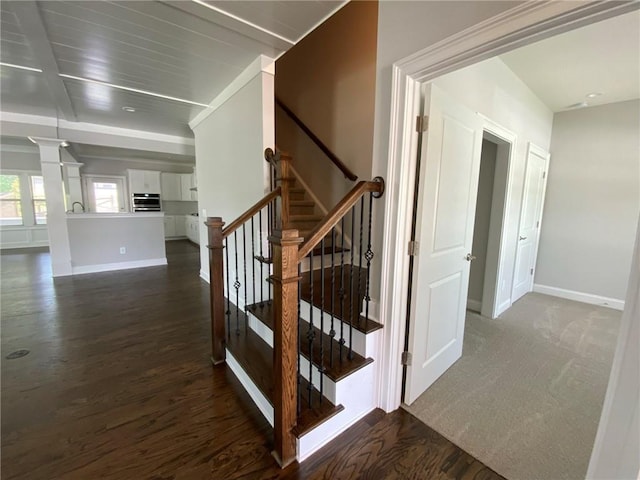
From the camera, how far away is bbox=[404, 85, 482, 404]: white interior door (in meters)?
1.65

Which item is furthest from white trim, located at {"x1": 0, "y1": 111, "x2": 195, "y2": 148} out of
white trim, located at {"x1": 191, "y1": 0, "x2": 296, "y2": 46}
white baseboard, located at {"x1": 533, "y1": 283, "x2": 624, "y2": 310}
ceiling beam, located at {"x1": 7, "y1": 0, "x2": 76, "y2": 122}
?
white baseboard, located at {"x1": 533, "y1": 283, "x2": 624, "y2": 310}

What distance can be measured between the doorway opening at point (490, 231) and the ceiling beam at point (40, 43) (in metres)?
3.98

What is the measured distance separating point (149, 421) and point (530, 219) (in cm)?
474

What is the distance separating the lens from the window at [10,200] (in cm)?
665

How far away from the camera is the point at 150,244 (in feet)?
18.1

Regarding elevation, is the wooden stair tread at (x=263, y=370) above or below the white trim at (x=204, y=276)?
above

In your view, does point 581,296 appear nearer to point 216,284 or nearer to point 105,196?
point 216,284

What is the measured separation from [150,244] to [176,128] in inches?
94.9

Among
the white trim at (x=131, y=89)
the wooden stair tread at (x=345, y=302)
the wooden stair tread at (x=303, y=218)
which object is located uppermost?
the white trim at (x=131, y=89)

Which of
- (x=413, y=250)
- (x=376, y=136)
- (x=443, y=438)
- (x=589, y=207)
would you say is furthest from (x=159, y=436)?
(x=589, y=207)

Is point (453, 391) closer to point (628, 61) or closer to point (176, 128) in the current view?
point (628, 61)

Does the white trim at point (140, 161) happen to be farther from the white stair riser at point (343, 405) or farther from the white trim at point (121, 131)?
the white stair riser at point (343, 405)

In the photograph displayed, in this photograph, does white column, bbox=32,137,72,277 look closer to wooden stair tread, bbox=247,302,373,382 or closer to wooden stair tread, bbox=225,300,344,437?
wooden stair tread, bbox=225,300,344,437

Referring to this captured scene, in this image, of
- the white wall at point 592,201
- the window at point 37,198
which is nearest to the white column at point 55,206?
the window at point 37,198
